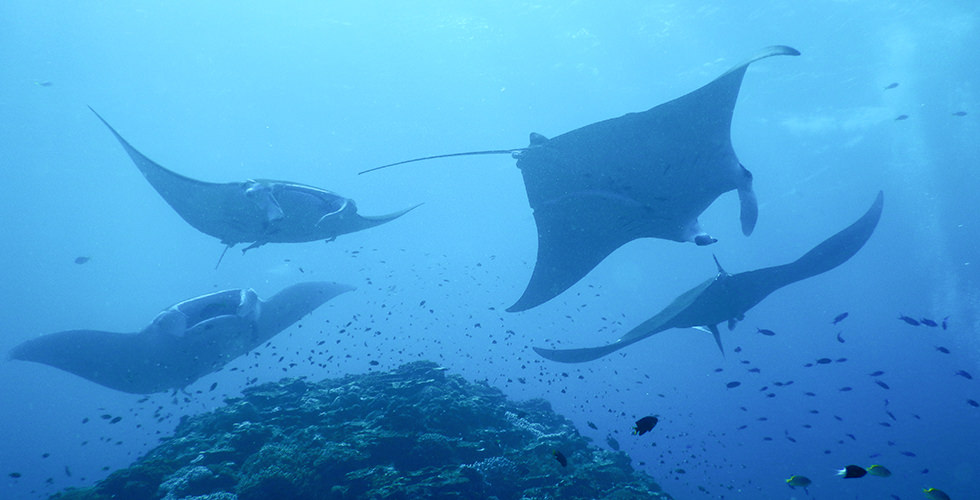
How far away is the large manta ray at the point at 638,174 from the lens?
5.19 m

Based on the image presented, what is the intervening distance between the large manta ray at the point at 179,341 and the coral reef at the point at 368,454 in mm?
1111

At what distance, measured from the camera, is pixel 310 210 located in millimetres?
6801

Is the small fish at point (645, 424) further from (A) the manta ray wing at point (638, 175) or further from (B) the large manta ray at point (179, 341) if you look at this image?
(B) the large manta ray at point (179, 341)

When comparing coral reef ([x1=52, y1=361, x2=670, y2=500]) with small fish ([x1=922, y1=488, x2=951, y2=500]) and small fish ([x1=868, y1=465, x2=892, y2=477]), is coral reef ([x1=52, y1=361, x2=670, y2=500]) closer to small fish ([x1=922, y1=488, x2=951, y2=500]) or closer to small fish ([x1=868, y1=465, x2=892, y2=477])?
small fish ([x1=868, y1=465, x2=892, y2=477])

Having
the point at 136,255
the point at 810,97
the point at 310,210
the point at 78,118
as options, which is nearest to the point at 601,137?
the point at 310,210

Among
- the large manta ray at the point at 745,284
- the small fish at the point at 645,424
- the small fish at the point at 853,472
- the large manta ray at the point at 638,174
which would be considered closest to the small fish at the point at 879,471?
the small fish at the point at 853,472

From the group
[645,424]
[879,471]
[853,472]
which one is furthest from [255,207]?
[879,471]

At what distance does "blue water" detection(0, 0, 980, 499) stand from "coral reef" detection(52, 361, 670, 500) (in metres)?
2.57

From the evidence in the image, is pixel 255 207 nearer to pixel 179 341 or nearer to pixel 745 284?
pixel 179 341

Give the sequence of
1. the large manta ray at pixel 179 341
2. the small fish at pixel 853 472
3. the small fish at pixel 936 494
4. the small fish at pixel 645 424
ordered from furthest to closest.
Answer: the large manta ray at pixel 179 341, the small fish at pixel 936 494, the small fish at pixel 853 472, the small fish at pixel 645 424

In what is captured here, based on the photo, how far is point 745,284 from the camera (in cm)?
653

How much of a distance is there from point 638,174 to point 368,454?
5.43 metres

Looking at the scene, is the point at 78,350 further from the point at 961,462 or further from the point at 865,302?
the point at 865,302

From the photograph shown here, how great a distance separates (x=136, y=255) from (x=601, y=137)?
58572 mm
